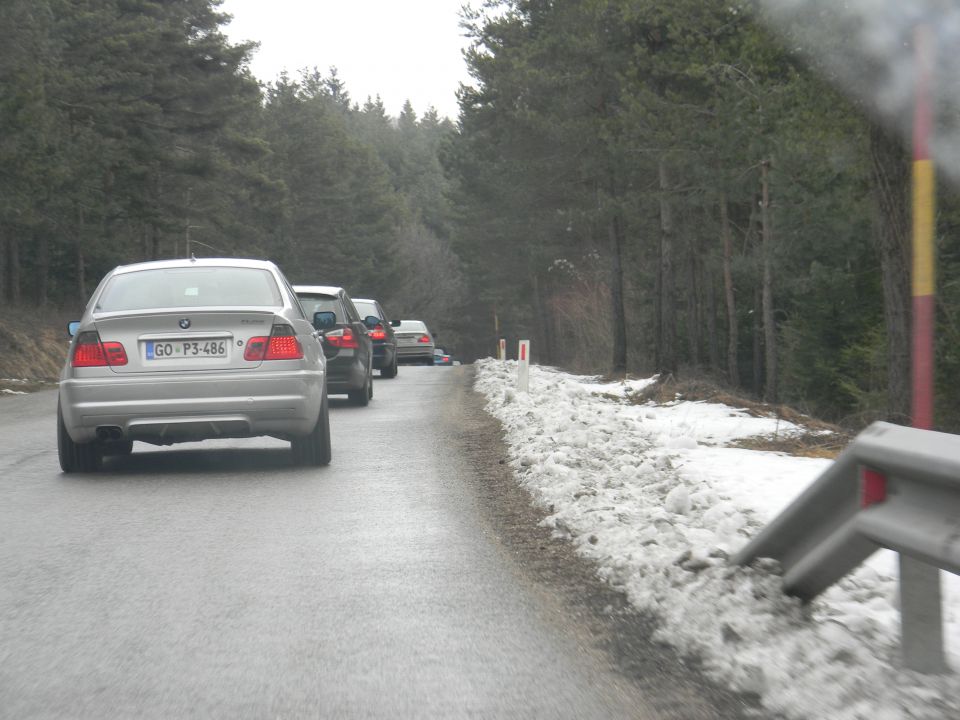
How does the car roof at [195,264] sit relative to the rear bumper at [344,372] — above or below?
above

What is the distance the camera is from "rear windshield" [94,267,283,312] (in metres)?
10.0

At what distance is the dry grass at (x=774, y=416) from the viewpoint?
1066cm

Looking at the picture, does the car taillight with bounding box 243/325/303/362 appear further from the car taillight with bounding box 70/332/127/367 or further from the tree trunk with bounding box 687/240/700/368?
the tree trunk with bounding box 687/240/700/368

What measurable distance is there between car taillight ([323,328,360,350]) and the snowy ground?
6.16 metres

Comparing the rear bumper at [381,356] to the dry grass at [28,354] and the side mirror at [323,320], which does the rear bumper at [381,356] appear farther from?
the side mirror at [323,320]

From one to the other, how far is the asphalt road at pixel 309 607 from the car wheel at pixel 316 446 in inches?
15.4

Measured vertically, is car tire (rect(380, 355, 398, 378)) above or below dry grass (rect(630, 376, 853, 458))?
below

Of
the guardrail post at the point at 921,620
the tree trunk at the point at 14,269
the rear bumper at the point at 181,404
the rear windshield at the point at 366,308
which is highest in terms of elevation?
the tree trunk at the point at 14,269

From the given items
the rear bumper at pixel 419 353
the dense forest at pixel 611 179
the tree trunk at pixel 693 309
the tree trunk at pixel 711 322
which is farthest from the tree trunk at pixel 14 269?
the tree trunk at pixel 711 322

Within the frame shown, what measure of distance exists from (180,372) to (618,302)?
24.2 m

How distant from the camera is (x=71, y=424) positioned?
9703 mm

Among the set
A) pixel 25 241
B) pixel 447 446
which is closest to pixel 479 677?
pixel 447 446

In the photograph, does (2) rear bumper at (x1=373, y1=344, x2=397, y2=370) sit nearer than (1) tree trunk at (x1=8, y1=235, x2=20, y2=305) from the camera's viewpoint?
Yes

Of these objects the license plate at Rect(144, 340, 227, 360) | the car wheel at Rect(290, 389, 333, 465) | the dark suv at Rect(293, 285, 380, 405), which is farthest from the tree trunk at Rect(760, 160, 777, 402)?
the license plate at Rect(144, 340, 227, 360)
